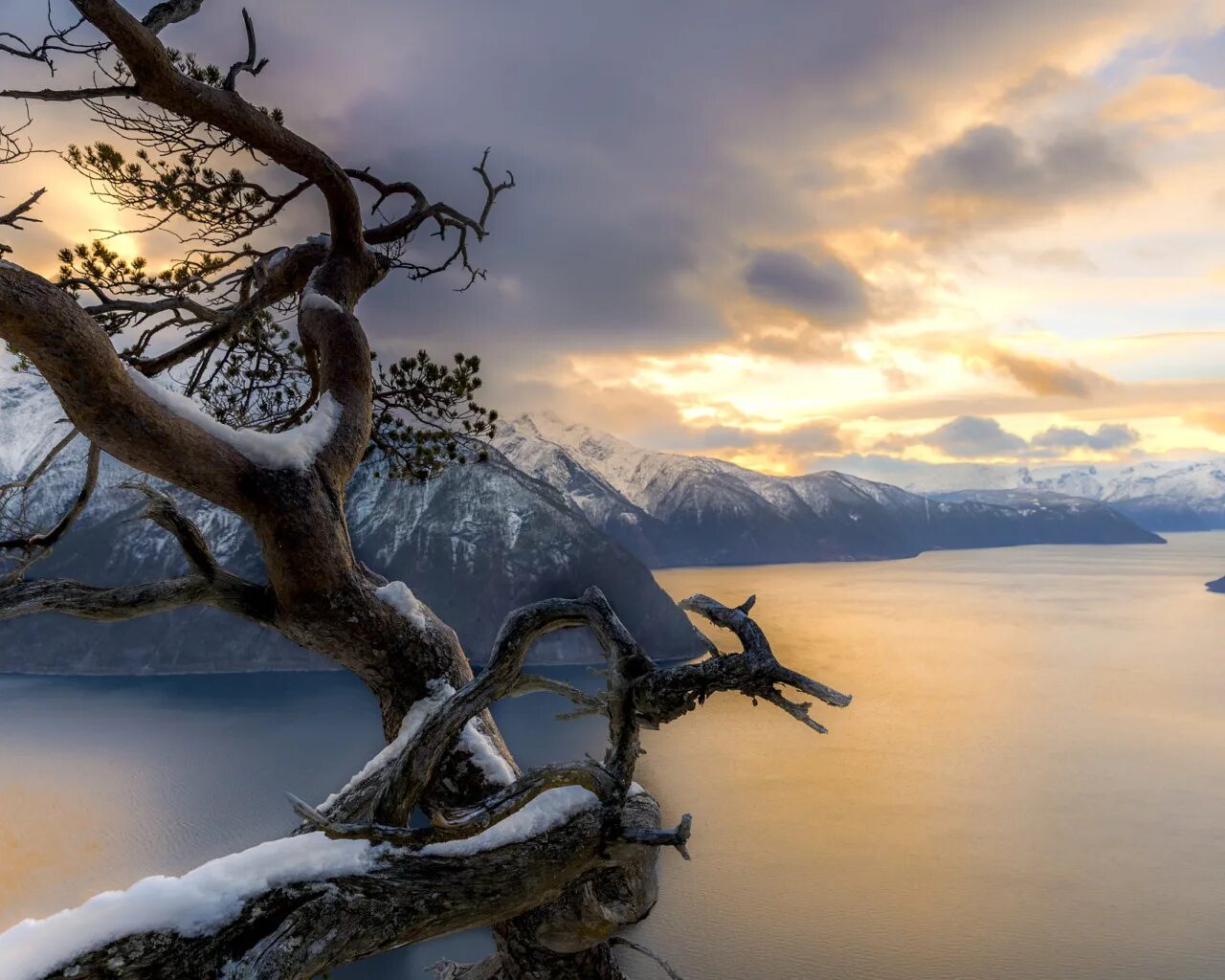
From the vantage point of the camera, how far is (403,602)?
5.03m

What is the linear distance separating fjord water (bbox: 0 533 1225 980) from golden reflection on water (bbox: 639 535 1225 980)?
0.16 metres

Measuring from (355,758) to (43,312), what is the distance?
57780 mm

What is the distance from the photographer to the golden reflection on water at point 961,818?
3278 centimetres

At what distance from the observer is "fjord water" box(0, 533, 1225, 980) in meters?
33.5

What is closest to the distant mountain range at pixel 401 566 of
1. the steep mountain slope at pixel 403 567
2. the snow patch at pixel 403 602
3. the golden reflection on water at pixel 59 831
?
the steep mountain slope at pixel 403 567

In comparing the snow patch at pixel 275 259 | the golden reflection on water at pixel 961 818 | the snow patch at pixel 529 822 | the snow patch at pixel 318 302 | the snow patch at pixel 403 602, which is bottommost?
the golden reflection on water at pixel 961 818

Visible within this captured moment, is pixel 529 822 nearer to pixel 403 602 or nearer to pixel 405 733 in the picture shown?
pixel 405 733

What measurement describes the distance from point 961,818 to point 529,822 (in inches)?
1969

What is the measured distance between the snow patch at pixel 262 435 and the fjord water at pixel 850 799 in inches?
1334

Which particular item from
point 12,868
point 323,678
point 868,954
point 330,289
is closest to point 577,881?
point 330,289

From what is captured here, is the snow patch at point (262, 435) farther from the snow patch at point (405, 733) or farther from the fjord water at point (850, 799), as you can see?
the fjord water at point (850, 799)

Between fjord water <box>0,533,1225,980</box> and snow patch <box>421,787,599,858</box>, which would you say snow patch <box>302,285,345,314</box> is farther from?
fjord water <box>0,533,1225,980</box>

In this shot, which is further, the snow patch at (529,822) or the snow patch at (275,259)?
the snow patch at (275,259)

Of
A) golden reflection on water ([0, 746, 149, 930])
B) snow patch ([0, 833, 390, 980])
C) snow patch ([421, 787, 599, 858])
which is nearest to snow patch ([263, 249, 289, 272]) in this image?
snow patch ([0, 833, 390, 980])
